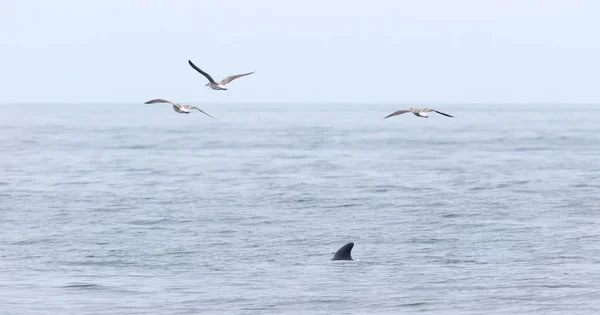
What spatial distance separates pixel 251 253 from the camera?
86.6 feet

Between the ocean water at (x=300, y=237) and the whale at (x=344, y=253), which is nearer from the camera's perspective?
the ocean water at (x=300, y=237)

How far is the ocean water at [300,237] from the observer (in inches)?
817

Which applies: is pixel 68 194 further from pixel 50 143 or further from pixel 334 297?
pixel 50 143

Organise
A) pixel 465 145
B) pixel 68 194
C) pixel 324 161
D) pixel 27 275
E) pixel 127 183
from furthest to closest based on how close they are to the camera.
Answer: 1. pixel 465 145
2. pixel 324 161
3. pixel 127 183
4. pixel 68 194
5. pixel 27 275

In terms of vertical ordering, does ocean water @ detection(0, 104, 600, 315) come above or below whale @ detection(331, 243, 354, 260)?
below

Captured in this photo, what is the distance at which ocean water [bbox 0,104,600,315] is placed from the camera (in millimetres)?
20750

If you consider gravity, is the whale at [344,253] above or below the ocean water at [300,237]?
above

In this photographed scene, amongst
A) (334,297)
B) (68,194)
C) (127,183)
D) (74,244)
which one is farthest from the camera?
(127,183)

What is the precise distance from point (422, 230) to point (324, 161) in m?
31.4

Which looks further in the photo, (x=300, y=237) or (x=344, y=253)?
(x=300, y=237)

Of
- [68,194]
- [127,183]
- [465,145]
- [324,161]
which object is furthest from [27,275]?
[465,145]

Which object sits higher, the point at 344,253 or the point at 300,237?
the point at 344,253

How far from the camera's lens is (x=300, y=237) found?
28984 millimetres

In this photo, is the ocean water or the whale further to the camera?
the whale
